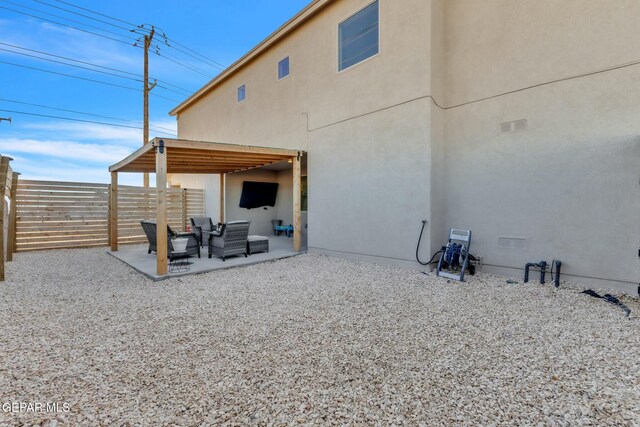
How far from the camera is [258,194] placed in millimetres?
11180

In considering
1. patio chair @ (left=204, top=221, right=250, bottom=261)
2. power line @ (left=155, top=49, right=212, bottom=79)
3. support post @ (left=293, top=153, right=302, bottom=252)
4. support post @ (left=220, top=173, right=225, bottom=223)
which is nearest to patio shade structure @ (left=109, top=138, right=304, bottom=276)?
support post @ (left=293, top=153, right=302, bottom=252)

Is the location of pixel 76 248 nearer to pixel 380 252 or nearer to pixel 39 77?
pixel 380 252

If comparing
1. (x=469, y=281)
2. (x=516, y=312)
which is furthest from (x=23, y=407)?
(x=469, y=281)

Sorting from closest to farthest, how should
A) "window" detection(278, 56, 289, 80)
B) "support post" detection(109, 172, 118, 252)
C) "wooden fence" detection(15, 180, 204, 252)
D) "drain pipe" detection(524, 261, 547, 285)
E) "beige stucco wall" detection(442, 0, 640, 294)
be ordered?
"beige stucco wall" detection(442, 0, 640, 294) < "drain pipe" detection(524, 261, 547, 285) < "wooden fence" detection(15, 180, 204, 252) < "support post" detection(109, 172, 118, 252) < "window" detection(278, 56, 289, 80)

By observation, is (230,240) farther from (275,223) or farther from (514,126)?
(514,126)

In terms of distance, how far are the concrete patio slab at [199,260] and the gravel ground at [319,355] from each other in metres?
1.01

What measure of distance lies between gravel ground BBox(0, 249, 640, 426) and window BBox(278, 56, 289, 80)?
7.06 meters

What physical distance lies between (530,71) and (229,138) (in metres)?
9.91

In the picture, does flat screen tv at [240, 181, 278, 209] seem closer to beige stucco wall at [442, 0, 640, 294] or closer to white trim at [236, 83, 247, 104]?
white trim at [236, 83, 247, 104]

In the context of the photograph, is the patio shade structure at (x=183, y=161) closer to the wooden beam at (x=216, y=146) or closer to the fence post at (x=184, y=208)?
the wooden beam at (x=216, y=146)

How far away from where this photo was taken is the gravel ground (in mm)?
1925

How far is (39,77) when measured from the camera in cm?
1338

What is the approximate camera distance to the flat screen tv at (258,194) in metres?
10.9

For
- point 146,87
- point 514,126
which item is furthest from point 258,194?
point 514,126
